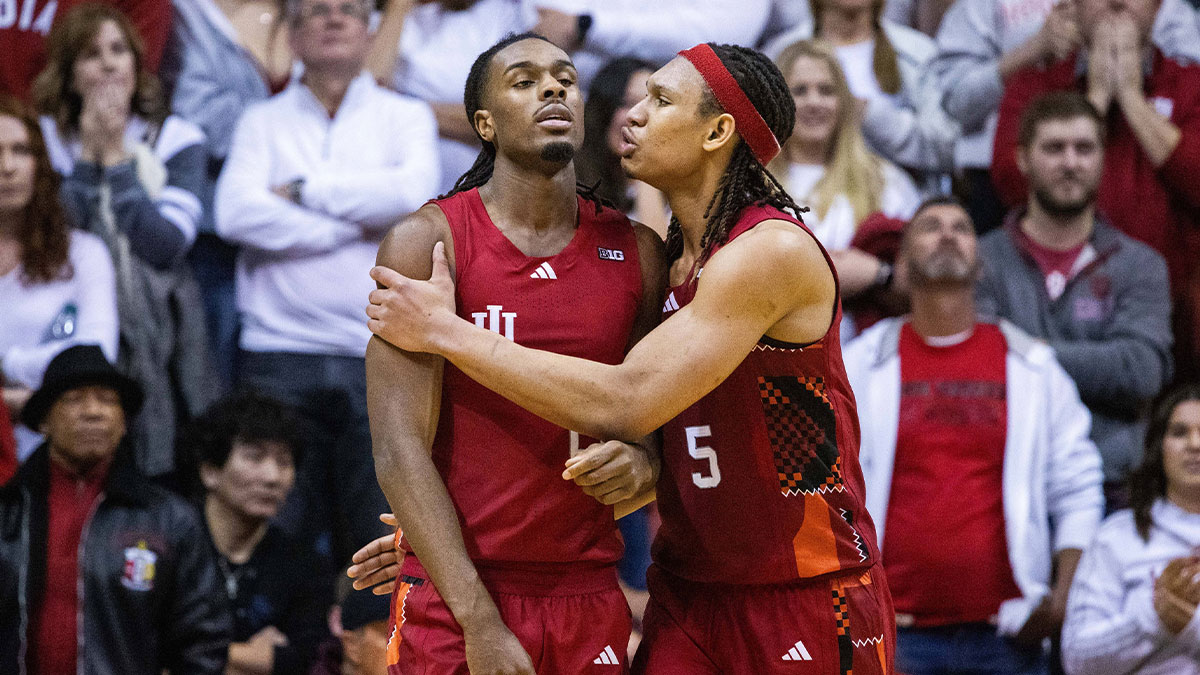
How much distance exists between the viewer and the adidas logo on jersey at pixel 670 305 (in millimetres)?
4070

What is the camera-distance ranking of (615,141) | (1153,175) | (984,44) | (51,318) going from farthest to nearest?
(984,44)
(1153,175)
(615,141)
(51,318)

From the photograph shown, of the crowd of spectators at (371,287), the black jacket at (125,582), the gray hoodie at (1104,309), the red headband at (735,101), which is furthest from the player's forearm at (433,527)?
the gray hoodie at (1104,309)

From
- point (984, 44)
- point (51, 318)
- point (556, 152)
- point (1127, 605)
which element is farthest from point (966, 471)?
point (51, 318)

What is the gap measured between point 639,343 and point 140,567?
3.34 m

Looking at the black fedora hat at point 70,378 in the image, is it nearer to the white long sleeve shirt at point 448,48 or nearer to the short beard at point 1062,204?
the white long sleeve shirt at point 448,48

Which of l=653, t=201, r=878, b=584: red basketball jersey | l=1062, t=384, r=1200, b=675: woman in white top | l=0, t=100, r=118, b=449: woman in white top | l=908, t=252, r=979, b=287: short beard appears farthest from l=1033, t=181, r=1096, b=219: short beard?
l=0, t=100, r=118, b=449: woman in white top

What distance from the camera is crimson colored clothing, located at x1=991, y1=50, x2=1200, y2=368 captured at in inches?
303

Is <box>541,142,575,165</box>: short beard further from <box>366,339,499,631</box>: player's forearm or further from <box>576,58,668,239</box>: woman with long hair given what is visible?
<box>576,58,668,239</box>: woman with long hair

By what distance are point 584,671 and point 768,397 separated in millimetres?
920

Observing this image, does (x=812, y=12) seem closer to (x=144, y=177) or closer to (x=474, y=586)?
(x=144, y=177)

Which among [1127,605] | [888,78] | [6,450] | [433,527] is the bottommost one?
[1127,605]

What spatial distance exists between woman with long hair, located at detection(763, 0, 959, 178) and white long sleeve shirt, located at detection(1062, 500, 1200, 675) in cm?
245

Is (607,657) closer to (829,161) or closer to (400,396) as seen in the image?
(400,396)

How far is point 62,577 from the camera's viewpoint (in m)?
6.10
